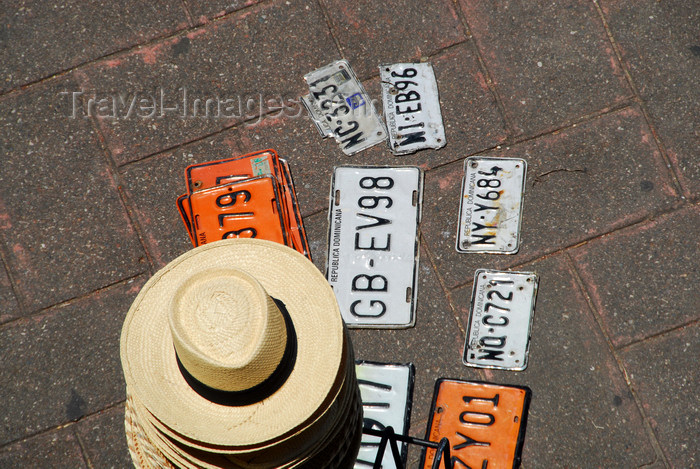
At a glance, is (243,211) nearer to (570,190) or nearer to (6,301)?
(6,301)

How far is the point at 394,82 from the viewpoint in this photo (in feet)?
14.1

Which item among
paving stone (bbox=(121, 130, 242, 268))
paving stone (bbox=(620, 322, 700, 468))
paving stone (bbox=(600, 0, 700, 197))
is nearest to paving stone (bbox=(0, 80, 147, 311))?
paving stone (bbox=(121, 130, 242, 268))

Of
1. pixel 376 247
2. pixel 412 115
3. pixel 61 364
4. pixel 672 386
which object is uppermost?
pixel 412 115

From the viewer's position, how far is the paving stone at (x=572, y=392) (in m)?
3.92

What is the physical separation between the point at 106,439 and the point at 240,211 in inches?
68.9

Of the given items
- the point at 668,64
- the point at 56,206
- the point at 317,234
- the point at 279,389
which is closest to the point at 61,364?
the point at 56,206

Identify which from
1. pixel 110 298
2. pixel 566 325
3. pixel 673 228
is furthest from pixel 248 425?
pixel 673 228

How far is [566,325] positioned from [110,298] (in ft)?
10.0

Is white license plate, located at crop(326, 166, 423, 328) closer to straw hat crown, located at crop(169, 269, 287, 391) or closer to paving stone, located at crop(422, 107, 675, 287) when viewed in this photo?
paving stone, located at crop(422, 107, 675, 287)

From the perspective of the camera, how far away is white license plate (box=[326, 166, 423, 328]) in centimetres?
394

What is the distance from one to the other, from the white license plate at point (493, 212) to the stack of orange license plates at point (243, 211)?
1.09m

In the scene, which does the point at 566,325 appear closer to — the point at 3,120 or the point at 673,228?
the point at 673,228

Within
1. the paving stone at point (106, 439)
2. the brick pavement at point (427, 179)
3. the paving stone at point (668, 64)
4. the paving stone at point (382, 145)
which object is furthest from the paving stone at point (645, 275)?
the paving stone at point (106, 439)

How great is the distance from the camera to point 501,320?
3949mm
